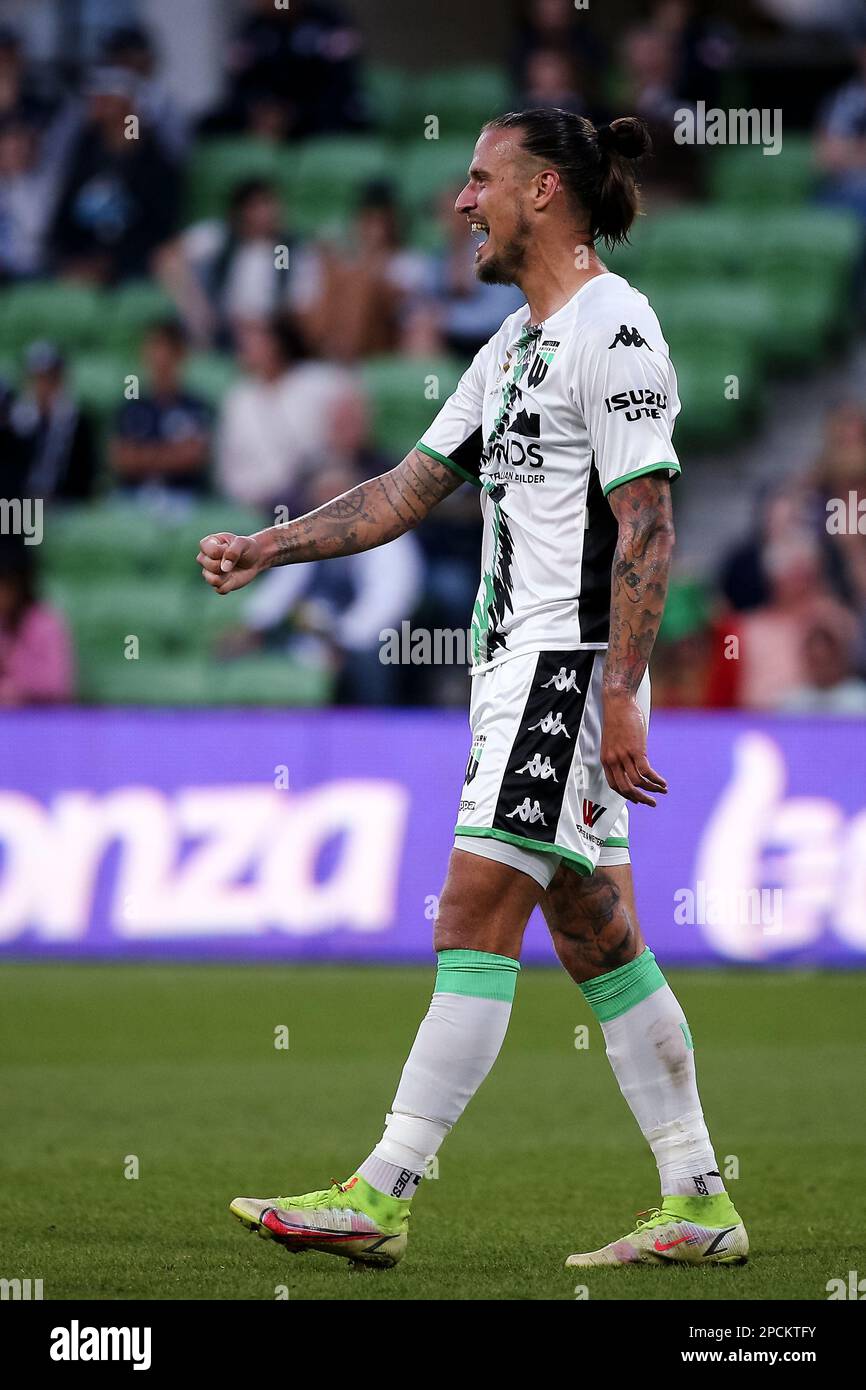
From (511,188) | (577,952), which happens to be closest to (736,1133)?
(577,952)

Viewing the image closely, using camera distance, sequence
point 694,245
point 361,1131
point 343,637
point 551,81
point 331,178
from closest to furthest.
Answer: point 361,1131 < point 343,637 < point 551,81 < point 694,245 < point 331,178

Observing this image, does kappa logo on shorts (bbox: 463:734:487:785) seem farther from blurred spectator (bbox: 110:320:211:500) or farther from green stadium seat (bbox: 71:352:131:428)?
green stadium seat (bbox: 71:352:131:428)

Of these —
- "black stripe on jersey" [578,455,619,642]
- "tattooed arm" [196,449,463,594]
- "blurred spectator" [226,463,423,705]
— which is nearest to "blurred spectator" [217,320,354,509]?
"blurred spectator" [226,463,423,705]

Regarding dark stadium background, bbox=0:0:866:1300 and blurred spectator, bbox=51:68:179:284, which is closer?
dark stadium background, bbox=0:0:866:1300

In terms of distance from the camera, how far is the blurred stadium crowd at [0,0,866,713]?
1249 centimetres

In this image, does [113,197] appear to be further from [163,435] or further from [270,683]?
[270,683]

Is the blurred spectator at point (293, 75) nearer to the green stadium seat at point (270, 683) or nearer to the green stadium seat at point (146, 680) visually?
the green stadium seat at point (146, 680)

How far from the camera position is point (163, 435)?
45.6ft

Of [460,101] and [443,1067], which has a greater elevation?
[460,101]

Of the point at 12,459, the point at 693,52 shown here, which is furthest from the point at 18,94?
the point at 693,52

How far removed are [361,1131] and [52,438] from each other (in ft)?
27.8

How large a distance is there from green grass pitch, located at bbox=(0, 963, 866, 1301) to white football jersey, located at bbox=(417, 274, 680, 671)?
52.6 inches

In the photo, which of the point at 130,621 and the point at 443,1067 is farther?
the point at 130,621

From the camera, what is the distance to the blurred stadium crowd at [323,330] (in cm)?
1249
